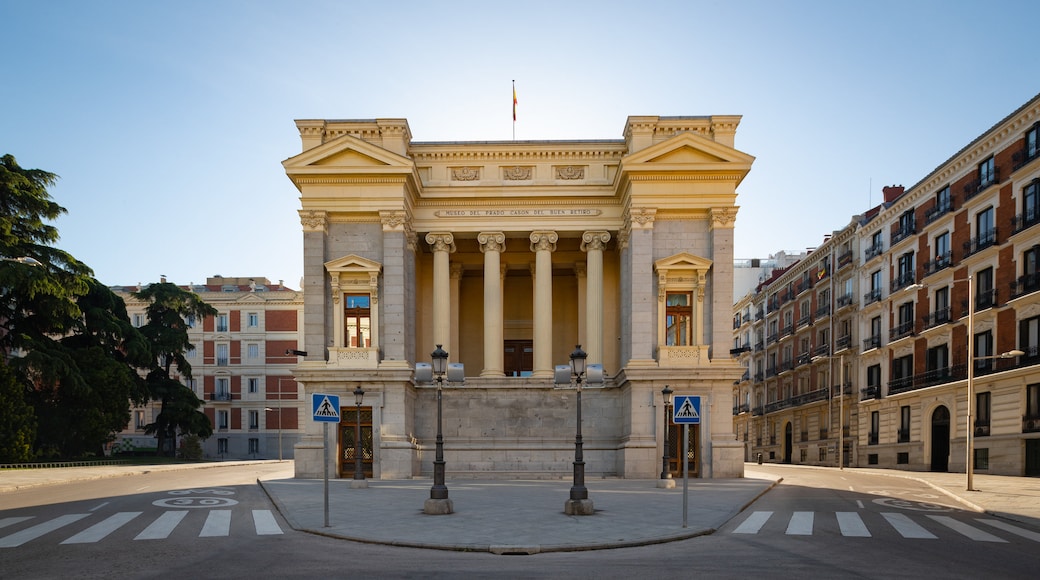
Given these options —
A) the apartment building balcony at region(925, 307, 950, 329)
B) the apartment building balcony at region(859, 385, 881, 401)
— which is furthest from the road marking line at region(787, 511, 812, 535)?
the apartment building balcony at region(859, 385, 881, 401)

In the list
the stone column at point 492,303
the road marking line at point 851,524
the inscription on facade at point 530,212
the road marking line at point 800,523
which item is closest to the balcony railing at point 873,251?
the inscription on facade at point 530,212

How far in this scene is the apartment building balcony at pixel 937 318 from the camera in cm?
4550

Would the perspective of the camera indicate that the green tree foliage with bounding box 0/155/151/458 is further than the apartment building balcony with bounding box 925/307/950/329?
No

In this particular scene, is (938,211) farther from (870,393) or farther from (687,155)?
(687,155)

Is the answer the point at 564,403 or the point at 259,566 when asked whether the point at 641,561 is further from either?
the point at 564,403

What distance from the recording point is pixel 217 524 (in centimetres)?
1627

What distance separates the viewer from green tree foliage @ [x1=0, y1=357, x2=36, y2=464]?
1511 inches

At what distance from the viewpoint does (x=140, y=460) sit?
191ft

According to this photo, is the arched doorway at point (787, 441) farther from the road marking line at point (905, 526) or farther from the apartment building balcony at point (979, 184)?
the road marking line at point (905, 526)

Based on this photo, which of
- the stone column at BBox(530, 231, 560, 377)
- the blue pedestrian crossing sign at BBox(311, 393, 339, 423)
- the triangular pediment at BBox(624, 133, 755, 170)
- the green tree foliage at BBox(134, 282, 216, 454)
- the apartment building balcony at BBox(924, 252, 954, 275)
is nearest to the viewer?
the blue pedestrian crossing sign at BBox(311, 393, 339, 423)

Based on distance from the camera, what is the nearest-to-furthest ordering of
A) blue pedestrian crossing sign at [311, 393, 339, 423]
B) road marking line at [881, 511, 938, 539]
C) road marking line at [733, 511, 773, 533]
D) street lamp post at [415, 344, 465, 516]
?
road marking line at [881, 511, 938, 539] < road marking line at [733, 511, 773, 533] < blue pedestrian crossing sign at [311, 393, 339, 423] < street lamp post at [415, 344, 465, 516]

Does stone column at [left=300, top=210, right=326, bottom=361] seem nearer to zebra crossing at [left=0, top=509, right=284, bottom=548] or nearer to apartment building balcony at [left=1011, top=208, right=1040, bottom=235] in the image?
zebra crossing at [left=0, top=509, right=284, bottom=548]

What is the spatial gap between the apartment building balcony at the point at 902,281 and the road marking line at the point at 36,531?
157 ft

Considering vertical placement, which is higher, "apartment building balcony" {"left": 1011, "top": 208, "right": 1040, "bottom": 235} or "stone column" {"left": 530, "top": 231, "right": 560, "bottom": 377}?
"apartment building balcony" {"left": 1011, "top": 208, "right": 1040, "bottom": 235}
